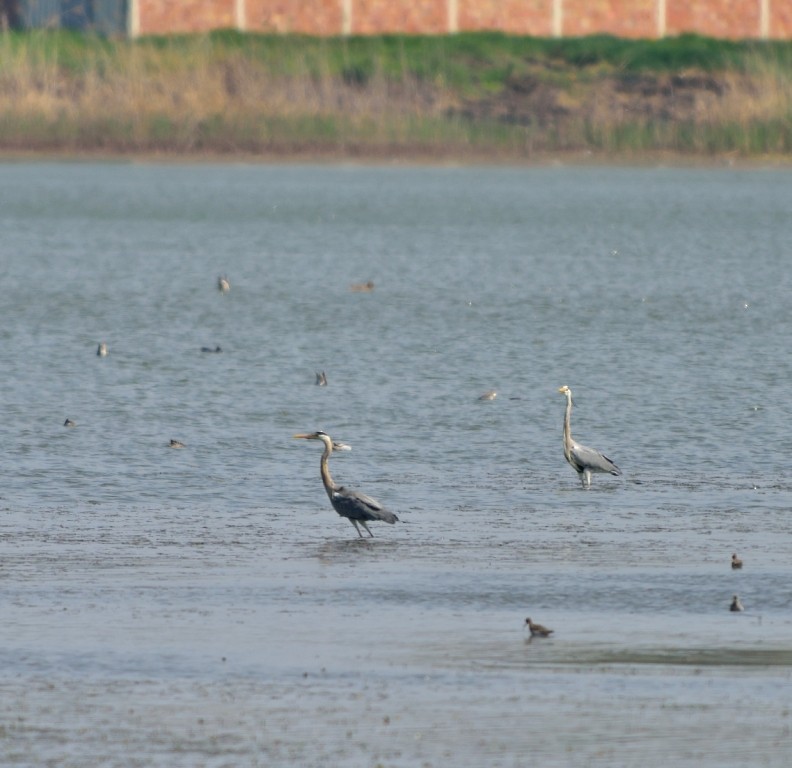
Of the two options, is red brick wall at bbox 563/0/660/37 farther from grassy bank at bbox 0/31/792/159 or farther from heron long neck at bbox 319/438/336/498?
heron long neck at bbox 319/438/336/498

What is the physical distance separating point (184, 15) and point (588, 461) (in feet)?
169

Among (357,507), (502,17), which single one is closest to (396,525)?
(357,507)

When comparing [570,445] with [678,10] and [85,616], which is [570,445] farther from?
[678,10]

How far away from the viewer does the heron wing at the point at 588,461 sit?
569 inches

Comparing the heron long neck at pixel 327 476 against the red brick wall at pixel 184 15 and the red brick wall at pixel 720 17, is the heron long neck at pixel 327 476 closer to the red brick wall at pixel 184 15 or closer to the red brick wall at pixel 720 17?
the red brick wall at pixel 184 15

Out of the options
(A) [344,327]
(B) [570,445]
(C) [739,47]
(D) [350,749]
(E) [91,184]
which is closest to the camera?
(D) [350,749]

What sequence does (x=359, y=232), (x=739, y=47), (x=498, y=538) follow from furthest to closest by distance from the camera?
(x=739, y=47)
(x=359, y=232)
(x=498, y=538)

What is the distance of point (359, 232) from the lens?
40.4m

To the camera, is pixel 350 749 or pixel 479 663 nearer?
pixel 350 749

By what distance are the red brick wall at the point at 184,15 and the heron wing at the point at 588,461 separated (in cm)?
5075

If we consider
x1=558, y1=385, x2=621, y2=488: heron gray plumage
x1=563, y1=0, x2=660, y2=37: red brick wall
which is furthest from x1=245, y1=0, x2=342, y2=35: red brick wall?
x1=558, y1=385, x2=621, y2=488: heron gray plumage

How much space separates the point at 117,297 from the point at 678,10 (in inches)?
1634

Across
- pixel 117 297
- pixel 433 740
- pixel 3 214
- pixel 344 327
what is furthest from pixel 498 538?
pixel 3 214

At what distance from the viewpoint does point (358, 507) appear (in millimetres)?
12453
